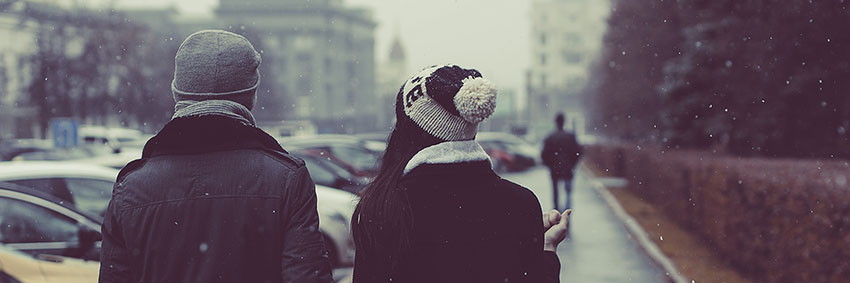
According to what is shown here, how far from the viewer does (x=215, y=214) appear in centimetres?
223

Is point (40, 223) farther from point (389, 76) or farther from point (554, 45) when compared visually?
point (389, 76)

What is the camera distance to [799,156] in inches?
525

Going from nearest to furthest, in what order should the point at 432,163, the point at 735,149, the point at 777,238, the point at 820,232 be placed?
the point at 432,163 < the point at 820,232 < the point at 777,238 < the point at 735,149

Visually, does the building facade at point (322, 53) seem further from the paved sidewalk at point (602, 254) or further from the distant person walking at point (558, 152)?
the distant person walking at point (558, 152)

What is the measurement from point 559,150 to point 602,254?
291 centimetres

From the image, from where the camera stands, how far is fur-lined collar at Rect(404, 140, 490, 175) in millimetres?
2404

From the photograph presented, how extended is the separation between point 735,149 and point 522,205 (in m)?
14.7

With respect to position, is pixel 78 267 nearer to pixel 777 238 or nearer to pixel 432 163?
pixel 432 163

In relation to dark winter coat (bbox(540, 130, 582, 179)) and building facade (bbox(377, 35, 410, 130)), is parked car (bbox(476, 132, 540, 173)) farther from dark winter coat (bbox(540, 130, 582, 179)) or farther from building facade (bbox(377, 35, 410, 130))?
building facade (bbox(377, 35, 410, 130))

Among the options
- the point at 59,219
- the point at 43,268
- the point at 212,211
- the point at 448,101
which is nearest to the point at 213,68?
the point at 212,211

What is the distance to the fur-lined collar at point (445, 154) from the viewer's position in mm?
2404

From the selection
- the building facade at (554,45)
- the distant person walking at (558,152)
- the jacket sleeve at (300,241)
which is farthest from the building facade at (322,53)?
the jacket sleeve at (300,241)

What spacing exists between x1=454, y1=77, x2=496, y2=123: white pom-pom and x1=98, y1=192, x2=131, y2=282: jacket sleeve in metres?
0.98

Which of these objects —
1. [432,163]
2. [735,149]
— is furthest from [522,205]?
[735,149]
